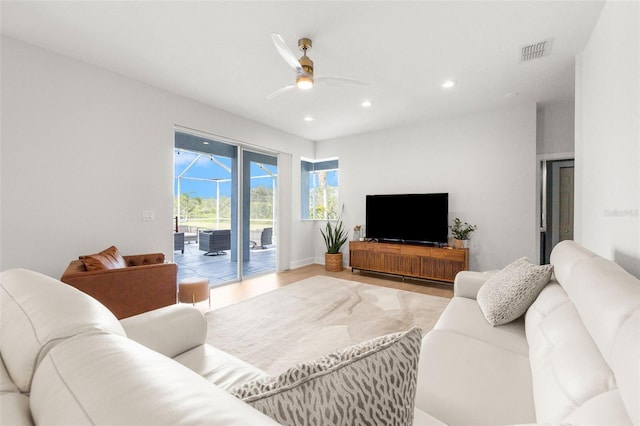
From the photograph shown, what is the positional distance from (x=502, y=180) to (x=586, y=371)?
395cm

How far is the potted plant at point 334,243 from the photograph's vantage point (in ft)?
17.0

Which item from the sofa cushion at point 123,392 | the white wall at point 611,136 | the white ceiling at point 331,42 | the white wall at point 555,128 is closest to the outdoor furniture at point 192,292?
the white ceiling at point 331,42

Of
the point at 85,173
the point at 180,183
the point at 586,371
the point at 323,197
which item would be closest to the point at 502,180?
the point at 323,197

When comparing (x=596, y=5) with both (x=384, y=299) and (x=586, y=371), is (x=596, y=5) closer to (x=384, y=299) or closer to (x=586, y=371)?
(x=586, y=371)

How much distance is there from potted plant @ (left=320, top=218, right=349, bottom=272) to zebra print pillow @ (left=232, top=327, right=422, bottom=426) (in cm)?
466

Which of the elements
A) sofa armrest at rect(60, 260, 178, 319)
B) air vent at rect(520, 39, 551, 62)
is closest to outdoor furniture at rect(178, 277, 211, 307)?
sofa armrest at rect(60, 260, 178, 319)

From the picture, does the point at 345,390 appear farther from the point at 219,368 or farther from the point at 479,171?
the point at 479,171

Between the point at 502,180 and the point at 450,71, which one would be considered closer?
the point at 450,71

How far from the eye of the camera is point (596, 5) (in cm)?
198

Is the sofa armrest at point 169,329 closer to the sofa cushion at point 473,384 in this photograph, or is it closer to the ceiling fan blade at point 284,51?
the sofa cushion at point 473,384

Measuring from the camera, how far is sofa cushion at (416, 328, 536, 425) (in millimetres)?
936

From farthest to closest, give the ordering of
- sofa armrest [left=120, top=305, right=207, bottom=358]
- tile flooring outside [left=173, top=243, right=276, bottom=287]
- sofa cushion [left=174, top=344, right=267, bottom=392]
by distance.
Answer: tile flooring outside [left=173, top=243, right=276, bottom=287]
sofa armrest [left=120, top=305, right=207, bottom=358]
sofa cushion [left=174, top=344, right=267, bottom=392]

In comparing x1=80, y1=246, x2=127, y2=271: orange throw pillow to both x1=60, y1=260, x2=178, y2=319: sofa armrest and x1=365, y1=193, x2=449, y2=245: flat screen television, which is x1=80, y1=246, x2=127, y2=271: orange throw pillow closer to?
x1=60, y1=260, x2=178, y2=319: sofa armrest

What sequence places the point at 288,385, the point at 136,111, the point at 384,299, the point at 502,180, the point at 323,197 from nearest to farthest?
the point at 288,385
the point at 136,111
the point at 384,299
the point at 502,180
the point at 323,197
